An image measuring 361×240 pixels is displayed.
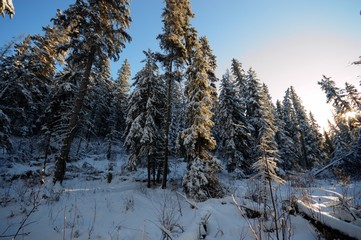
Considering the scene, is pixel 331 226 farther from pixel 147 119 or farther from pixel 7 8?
pixel 147 119

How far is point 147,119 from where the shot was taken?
1591 cm

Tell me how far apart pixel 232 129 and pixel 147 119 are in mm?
9593

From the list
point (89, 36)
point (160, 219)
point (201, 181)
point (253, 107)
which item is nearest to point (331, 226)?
point (160, 219)

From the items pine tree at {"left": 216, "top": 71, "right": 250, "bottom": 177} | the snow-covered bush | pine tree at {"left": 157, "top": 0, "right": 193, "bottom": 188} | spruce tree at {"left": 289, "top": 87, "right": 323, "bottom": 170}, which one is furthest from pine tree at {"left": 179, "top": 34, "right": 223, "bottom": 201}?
spruce tree at {"left": 289, "top": 87, "right": 323, "bottom": 170}

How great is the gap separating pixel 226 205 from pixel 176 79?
11.0 metres

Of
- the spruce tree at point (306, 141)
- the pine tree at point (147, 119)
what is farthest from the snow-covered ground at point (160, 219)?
the spruce tree at point (306, 141)

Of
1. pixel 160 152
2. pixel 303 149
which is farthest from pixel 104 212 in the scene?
pixel 303 149

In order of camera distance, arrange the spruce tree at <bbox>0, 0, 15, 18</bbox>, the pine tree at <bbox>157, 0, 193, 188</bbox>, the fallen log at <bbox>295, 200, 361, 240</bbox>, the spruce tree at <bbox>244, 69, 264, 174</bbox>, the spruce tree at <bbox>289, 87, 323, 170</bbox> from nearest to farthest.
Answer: the fallen log at <bbox>295, 200, 361, 240</bbox> → the spruce tree at <bbox>0, 0, 15, 18</bbox> → the pine tree at <bbox>157, 0, 193, 188</bbox> → the spruce tree at <bbox>244, 69, 264, 174</bbox> → the spruce tree at <bbox>289, 87, 323, 170</bbox>

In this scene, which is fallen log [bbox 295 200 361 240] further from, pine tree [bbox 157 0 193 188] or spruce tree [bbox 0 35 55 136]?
spruce tree [bbox 0 35 55 136]

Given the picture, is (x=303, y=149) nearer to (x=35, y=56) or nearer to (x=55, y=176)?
(x=55, y=176)

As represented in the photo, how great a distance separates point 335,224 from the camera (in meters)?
3.58

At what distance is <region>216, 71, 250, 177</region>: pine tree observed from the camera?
65.4ft

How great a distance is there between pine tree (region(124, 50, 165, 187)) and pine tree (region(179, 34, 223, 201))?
12.5 feet

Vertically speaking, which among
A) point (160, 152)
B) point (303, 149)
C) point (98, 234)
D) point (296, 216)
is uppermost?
point (303, 149)
